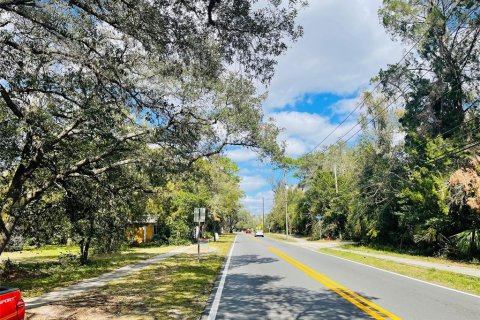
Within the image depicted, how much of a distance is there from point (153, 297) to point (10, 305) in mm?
7319

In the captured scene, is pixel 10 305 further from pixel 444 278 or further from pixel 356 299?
pixel 444 278

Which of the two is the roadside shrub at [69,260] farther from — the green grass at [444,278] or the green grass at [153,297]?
the green grass at [444,278]

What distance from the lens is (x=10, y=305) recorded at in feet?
14.2

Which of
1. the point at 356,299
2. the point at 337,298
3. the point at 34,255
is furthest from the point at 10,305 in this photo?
the point at 34,255

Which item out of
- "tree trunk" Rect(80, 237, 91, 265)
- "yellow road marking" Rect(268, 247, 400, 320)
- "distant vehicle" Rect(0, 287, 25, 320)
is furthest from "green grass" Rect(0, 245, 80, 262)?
"distant vehicle" Rect(0, 287, 25, 320)

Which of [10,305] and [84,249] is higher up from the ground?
[84,249]

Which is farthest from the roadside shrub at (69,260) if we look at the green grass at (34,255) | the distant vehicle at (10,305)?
the distant vehicle at (10,305)

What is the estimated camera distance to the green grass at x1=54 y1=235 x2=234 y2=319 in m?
9.22

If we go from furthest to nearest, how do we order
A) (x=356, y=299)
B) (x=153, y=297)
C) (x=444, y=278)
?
1. (x=444, y=278)
2. (x=153, y=297)
3. (x=356, y=299)

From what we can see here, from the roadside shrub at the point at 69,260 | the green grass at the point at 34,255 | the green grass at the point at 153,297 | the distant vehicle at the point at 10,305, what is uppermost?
the distant vehicle at the point at 10,305

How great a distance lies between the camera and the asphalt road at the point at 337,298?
28.5ft

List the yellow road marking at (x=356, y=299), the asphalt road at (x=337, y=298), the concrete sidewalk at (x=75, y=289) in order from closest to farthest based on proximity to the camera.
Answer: the yellow road marking at (x=356, y=299)
the asphalt road at (x=337, y=298)
the concrete sidewalk at (x=75, y=289)

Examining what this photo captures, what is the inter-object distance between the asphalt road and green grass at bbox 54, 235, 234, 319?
23.9 inches

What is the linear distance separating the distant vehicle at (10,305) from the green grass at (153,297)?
4.44 metres
